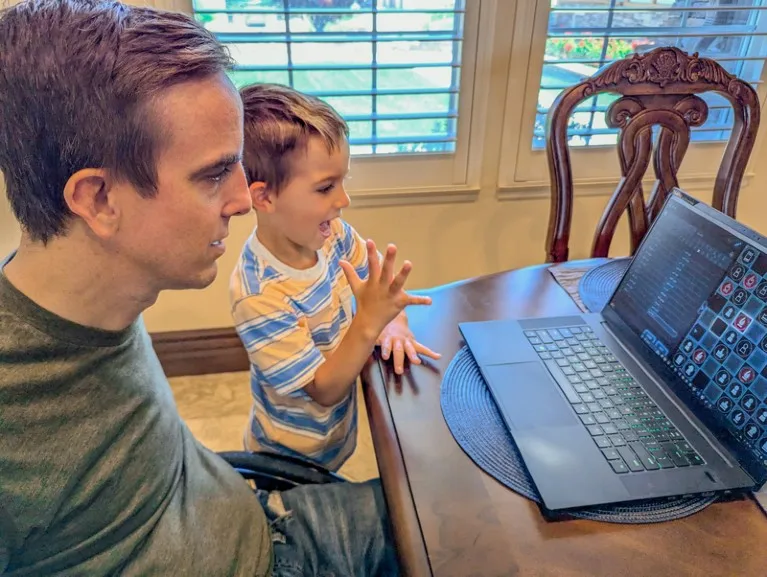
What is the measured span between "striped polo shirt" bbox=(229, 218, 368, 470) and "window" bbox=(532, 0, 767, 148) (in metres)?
0.89

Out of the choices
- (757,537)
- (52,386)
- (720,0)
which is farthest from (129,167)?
(720,0)

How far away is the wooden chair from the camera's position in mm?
1267

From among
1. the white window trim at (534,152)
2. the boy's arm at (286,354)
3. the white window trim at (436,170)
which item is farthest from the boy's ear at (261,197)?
the white window trim at (534,152)

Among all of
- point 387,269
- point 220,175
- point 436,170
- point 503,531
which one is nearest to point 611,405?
point 503,531

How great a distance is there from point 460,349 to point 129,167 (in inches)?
22.4

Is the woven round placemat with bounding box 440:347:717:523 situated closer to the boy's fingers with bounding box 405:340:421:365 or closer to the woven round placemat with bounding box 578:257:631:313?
the boy's fingers with bounding box 405:340:421:365

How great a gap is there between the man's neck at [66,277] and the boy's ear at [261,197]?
0.32 meters

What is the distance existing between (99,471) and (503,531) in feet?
1.59

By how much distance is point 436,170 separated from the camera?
179 cm

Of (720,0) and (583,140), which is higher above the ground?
(720,0)

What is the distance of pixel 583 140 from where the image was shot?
179cm

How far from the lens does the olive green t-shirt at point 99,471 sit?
0.64m

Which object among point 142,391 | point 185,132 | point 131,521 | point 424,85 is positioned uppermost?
point 185,132

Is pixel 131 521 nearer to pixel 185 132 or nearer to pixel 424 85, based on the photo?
pixel 185 132
